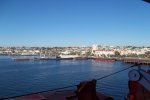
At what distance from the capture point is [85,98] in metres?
6.52

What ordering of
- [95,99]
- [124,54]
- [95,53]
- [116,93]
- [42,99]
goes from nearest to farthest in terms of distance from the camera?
[95,99], [42,99], [116,93], [124,54], [95,53]

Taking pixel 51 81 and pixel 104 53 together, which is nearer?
pixel 51 81

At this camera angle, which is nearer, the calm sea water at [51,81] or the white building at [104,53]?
the calm sea water at [51,81]

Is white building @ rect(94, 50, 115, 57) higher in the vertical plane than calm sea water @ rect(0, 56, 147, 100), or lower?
higher

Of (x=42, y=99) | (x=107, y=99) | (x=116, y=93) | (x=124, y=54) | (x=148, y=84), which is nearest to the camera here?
(x=148, y=84)

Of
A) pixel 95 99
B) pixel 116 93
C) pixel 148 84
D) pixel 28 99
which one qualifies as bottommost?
pixel 116 93

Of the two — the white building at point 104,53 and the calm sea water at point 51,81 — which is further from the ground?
the white building at point 104,53

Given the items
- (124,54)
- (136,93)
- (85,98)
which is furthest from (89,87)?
(124,54)

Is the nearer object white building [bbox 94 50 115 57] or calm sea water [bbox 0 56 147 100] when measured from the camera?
calm sea water [bbox 0 56 147 100]

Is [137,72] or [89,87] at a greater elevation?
[137,72]

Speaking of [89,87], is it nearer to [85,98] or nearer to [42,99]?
[85,98]

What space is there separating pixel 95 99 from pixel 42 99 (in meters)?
5.90

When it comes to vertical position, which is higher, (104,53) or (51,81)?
Result: (104,53)

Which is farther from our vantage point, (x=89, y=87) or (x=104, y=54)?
(x=104, y=54)
